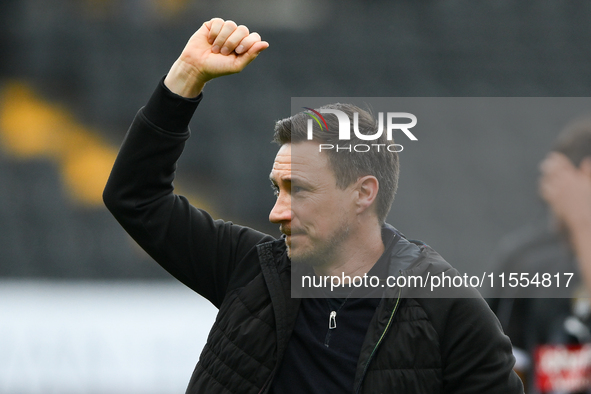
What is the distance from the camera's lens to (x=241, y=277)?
150 cm

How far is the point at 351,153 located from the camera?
1537 millimetres

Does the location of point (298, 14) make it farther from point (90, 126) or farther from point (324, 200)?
point (324, 200)

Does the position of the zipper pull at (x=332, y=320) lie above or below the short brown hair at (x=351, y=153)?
below

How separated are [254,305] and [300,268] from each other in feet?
0.43

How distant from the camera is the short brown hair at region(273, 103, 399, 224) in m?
1.53

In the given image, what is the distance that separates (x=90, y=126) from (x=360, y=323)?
5910 mm

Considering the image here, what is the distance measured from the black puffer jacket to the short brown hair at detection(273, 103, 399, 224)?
0.15 meters

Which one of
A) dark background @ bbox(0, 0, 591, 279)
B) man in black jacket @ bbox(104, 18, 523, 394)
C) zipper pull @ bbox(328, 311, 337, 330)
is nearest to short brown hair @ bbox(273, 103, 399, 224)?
man in black jacket @ bbox(104, 18, 523, 394)

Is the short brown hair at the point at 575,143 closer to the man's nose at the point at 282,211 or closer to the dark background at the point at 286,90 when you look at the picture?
the man's nose at the point at 282,211

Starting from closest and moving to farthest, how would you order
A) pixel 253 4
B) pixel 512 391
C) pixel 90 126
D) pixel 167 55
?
1. pixel 512 391
2. pixel 90 126
3. pixel 167 55
4. pixel 253 4

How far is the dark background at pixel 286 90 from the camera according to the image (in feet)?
18.8

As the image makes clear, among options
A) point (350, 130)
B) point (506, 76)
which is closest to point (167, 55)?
point (506, 76)

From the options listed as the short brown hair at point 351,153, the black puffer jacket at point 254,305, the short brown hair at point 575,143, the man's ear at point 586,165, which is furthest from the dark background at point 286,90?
the black puffer jacket at point 254,305

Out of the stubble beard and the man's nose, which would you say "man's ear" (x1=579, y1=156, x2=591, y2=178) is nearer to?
the stubble beard
